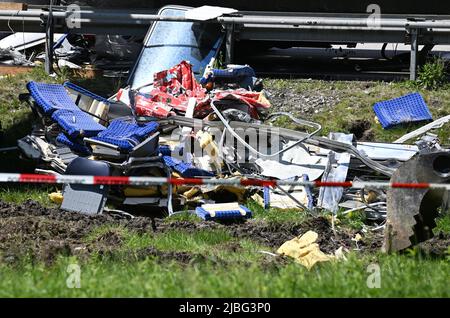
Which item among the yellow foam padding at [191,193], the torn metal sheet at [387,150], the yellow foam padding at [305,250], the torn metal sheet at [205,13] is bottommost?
the yellow foam padding at [305,250]

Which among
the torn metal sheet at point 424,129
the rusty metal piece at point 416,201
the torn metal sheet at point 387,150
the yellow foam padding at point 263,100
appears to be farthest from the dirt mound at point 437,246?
the yellow foam padding at point 263,100

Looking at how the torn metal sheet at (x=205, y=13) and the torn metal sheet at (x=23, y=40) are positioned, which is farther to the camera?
the torn metal sheet at (x=23, y=40)

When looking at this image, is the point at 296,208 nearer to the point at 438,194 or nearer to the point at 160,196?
the point at 160,196

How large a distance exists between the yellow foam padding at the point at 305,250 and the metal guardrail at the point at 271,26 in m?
5.41

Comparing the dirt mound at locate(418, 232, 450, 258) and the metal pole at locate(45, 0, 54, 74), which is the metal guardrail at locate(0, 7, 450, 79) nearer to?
the metal pole at locate(45, 0, 54, 74)

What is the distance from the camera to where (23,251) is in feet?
27.2

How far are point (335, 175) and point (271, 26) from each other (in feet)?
12.7

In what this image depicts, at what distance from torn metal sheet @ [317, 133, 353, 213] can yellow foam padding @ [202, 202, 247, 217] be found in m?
0.95

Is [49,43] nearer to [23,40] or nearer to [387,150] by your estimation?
[23,40]

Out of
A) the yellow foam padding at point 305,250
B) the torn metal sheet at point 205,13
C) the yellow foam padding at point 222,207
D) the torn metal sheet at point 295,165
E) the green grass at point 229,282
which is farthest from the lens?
the torn metal sheet at point 205,13

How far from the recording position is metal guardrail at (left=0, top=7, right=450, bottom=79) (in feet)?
44.9

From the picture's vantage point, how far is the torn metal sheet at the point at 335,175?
10.5m

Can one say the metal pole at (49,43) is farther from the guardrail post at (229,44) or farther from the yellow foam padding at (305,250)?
the yellow foam padding at (305,250)
